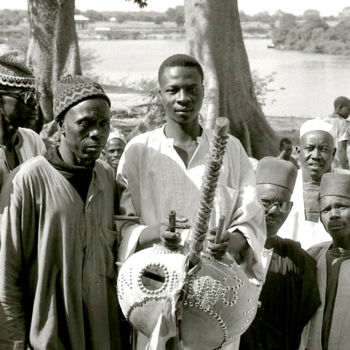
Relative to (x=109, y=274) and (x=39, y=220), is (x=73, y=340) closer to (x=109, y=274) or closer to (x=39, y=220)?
(x=109, y=274)

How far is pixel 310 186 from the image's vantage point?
458 cm

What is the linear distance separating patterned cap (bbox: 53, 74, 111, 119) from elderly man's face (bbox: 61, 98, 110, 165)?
0.9 inches

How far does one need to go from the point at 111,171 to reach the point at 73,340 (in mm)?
763

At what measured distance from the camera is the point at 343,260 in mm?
3805

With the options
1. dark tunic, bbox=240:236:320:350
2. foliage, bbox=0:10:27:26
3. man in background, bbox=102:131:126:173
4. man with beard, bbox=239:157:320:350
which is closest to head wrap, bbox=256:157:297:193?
man with beard, bbox=239:157:320:350

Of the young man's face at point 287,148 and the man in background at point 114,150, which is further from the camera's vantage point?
the young man's face at point 287,148

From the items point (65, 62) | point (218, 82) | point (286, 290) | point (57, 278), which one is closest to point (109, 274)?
point (57, 278)

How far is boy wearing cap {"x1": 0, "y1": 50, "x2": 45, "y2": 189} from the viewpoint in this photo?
136 inches

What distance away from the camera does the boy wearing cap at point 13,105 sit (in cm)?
346

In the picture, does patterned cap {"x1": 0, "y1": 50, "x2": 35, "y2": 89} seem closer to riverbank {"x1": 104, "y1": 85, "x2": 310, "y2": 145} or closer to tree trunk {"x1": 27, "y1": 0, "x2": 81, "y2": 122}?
tree trunk {"x1": 27, "y1": 0, "x2": 81, "y2": 122}

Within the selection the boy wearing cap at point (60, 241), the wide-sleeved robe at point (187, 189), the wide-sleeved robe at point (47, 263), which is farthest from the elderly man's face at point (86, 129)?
the wide-sleeved robe at point (187, 189)

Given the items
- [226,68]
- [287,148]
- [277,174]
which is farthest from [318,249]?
[226,68]

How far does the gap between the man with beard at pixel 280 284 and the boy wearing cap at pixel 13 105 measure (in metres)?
1.30

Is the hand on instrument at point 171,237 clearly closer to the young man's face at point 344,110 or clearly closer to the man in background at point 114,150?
the man in background at point 114,150
